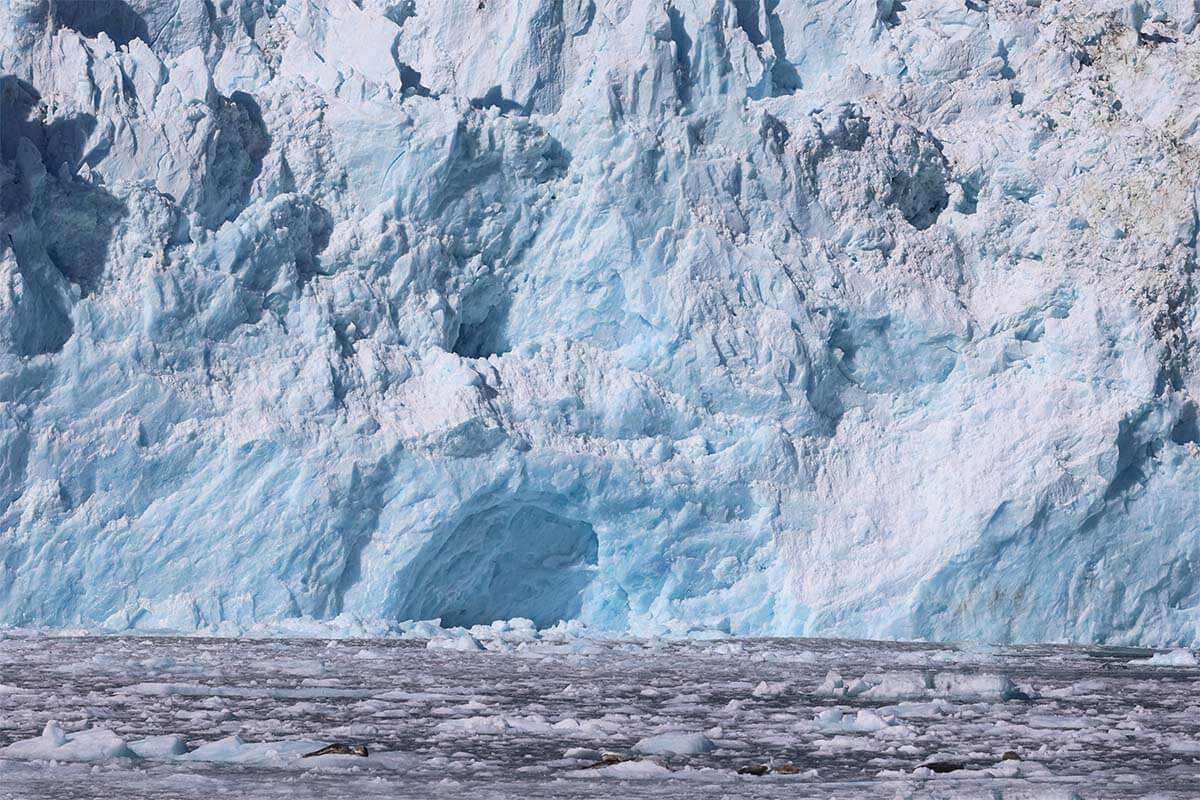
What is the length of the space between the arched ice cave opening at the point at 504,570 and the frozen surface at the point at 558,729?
439 centimetres

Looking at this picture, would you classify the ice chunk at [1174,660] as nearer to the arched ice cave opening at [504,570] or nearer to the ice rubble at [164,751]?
the arched ice cave opening at [504,570]

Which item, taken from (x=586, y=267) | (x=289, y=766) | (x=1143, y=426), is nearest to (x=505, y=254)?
(x=586, y=267)

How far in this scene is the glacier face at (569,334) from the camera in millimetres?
15180

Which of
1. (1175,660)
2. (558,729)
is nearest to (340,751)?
(558,729)

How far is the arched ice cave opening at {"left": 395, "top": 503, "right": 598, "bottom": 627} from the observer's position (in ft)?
52.4

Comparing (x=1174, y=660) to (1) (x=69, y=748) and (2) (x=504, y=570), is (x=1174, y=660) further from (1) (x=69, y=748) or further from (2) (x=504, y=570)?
(1) (x=69, y=748)

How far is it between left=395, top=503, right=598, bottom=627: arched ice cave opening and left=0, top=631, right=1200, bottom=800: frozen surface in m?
4.39

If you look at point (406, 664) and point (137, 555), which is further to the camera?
point (137, 555)

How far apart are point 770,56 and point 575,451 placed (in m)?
5.89

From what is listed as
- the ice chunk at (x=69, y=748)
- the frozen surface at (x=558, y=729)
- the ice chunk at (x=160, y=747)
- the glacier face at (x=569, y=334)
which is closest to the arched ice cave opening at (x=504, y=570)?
the glacier face at (x=569, y=334)

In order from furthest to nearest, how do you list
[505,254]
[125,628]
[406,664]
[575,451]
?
[505,254]
[575,451]
[125,628]
[406,664]

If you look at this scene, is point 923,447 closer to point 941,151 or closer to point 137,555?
point 941,151

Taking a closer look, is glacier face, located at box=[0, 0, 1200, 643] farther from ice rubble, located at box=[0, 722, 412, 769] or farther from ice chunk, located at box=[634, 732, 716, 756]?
ice chunk, located at box=[634, 732, 716, 756]

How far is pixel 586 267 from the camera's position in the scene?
1716 centimetres
